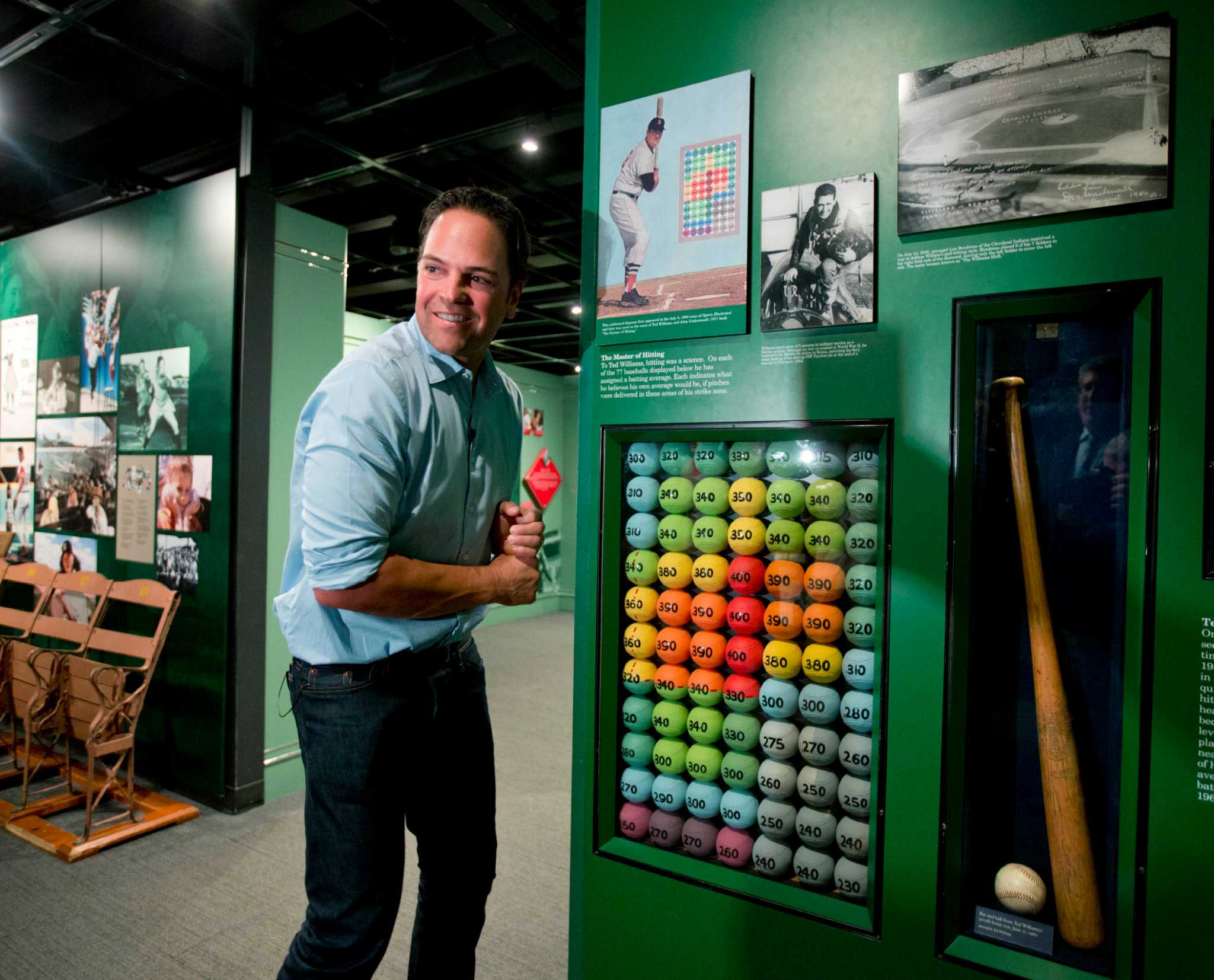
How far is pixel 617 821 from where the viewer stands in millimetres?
1824

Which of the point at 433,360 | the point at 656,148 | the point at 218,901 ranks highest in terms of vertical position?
the point at 656,148

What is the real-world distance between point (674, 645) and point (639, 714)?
0.20 m

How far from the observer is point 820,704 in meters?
1.58

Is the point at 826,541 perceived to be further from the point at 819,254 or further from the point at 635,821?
the point at 635,821

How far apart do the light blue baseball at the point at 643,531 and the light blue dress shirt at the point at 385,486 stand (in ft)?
1.17

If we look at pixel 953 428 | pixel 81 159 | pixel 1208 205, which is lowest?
pixel 953 428

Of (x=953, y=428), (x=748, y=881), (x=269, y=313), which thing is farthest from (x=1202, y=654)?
(x=269, y=313)

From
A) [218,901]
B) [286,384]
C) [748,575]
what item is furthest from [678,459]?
[286,384]

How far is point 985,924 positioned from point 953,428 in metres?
1.00

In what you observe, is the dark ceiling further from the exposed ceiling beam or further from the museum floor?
the museum floor

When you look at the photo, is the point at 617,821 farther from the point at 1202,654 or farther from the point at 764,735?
the point at 1202,654

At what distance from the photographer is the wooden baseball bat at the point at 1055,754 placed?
→ 4.38 ft

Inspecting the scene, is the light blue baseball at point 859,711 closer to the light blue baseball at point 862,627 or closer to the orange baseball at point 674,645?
the light blue baseball at point 862,627

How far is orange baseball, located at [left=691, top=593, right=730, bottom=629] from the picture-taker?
5.70 ft
